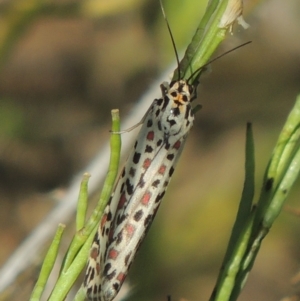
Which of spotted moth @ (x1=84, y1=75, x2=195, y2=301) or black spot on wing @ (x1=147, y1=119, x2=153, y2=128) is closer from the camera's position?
spotted moth @ (x1=84, y1=75, x2=195, y2=301)

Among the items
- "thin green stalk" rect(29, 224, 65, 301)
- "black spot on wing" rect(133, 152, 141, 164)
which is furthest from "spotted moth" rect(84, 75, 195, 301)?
"thin green stalk" rect(29, 224, 65, 301)

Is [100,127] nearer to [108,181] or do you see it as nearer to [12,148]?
[12,148]

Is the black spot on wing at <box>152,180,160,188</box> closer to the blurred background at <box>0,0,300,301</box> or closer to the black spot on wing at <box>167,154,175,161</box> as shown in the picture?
the black spot on wing at <box>167,154,175,161</box>

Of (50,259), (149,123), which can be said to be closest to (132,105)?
(149,123)

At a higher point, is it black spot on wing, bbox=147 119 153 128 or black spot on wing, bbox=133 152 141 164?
black spot on wing, bbox=147 119 153 128

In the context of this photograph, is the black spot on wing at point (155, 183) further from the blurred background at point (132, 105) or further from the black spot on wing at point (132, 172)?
the blurred background at point (132, 105)

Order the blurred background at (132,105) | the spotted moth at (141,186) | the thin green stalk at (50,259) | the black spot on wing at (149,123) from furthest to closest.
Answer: the blurred background at (132,105), the black spot on wing at (149,123), the spotted moth at (141,186), the thin green stalk at (50,259)

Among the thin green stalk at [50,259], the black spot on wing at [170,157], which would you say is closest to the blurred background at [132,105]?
the black spot on wing at [170,157]

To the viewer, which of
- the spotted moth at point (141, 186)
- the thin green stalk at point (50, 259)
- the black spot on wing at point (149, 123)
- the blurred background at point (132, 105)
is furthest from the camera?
the blurred background at point (132, 105)

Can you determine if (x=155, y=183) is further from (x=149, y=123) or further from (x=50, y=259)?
(x=50, y=259)

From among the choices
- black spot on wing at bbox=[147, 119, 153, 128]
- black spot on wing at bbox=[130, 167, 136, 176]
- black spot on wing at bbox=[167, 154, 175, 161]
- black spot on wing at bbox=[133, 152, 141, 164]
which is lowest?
black spot on wing at bbox=[130, 167, 136, 176]
